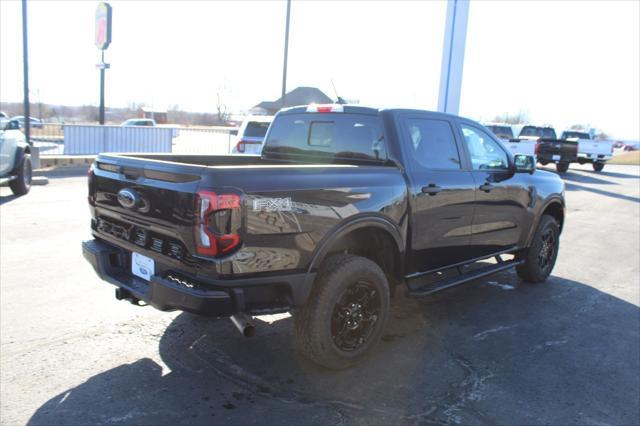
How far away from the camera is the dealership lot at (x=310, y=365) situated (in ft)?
10.4

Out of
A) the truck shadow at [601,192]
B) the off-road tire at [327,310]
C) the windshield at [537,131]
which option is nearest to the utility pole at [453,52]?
the truck shadow at [601,192]

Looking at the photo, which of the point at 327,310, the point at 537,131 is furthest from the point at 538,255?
the point at 537,131

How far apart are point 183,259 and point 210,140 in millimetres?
22208

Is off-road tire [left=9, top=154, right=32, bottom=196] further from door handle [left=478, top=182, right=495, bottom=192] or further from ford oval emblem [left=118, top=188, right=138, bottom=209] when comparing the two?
door handle [left=478, top=182, right=495, bottom=192]

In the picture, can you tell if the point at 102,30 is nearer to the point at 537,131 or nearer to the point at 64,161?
the point at 64,161

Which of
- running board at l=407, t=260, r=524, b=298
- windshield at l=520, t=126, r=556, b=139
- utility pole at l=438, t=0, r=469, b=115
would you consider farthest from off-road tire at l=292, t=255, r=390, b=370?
windshield at l=520, t=126, r=556, b=139

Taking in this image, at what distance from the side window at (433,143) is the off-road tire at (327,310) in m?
1.21

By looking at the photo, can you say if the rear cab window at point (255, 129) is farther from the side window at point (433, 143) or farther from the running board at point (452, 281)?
the side window at point (433, 143)

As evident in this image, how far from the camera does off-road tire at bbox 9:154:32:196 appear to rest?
10.2m

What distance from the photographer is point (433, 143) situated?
4562mm

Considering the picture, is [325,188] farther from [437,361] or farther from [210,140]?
[210,140]

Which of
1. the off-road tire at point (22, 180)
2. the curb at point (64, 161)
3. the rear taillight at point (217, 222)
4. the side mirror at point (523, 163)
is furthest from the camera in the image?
the curb at point (64, 161)

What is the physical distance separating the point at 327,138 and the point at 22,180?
27.0 ft

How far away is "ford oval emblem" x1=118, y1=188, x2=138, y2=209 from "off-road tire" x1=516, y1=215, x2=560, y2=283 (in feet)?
14.1
